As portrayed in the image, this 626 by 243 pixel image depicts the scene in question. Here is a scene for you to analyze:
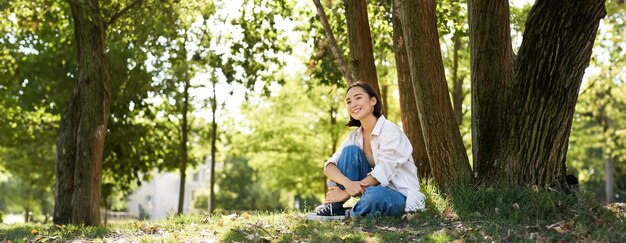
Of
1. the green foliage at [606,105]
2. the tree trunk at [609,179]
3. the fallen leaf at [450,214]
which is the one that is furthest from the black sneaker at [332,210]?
the tree trunk at [609,179]

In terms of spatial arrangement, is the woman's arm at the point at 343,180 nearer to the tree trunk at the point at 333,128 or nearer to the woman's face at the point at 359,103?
the woman's face at the point at 359,103

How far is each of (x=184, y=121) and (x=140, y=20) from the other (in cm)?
940

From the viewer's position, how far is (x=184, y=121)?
23.8 metres

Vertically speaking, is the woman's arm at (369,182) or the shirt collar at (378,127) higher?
the shirt collar at (378,127)

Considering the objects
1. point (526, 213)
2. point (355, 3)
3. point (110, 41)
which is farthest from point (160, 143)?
point (526, 213)

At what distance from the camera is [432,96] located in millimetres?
8359

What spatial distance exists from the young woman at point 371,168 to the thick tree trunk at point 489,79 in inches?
50.5

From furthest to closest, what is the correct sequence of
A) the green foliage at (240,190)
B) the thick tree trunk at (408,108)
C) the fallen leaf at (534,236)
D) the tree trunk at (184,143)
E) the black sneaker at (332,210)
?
the green foliage at (240,190), the tree trunk at (184,143), the thick tree trunk at (408,108), the black sneaker at (332,210), the fallen leaf at (534,236)

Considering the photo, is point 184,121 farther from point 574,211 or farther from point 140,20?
point 574,211

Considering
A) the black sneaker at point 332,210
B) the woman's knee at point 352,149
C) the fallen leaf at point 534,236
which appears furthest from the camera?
the black sneaker at point 332,210

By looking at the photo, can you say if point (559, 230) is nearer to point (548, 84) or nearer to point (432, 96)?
point (548, 84)

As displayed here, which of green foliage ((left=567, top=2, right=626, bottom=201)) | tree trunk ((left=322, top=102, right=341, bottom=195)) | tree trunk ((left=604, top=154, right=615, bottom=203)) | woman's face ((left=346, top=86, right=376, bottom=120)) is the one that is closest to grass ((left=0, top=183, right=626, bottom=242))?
woman's face ((left=346, top=86, right=376, bottom=120))

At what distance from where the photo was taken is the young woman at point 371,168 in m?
6.99

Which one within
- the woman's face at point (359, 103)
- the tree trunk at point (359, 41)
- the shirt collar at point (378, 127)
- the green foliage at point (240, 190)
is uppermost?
the tree trunk at point (359, 41)
